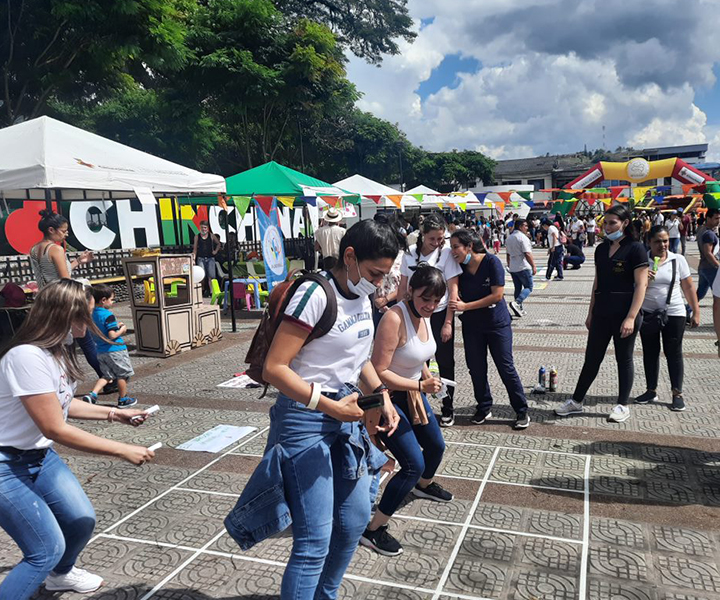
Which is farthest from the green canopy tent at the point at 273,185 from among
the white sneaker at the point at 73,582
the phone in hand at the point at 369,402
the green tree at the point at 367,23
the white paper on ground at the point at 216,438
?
the green tree at the point at 367,23

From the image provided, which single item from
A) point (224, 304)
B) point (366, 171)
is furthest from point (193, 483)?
point (366, 171)

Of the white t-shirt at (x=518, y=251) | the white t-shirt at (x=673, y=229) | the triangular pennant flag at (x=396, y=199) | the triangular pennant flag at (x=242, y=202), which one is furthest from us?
the triangular pennant flag at (x=396, y=199)

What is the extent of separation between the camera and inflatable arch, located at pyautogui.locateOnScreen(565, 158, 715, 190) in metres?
15.5

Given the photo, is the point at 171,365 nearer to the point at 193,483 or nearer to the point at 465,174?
the point at 193,483

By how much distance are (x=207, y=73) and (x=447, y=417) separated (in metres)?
21.9

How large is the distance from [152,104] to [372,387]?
33.7 meters

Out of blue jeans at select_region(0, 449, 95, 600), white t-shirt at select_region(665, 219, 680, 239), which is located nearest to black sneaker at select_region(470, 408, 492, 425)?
blue jeans at select_region(0, 449, 95, 600)

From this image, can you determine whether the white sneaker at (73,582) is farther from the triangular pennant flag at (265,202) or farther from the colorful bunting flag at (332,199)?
the colorful bunting flag at (332,199)

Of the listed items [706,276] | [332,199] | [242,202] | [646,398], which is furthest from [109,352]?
[706,276]

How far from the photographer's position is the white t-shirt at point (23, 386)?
218 centimetres

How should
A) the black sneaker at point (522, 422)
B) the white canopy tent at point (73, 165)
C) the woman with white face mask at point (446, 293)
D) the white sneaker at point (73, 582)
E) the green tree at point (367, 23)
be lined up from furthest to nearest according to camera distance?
the green tree at point (367, 23)
the white canopy tent at point (73, 165)
the black sneaker at point (522, 422)
the woman with white face mask at point (446, 293)
the white sneaker at point (73, 582)

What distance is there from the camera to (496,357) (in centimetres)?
486

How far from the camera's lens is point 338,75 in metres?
25.5

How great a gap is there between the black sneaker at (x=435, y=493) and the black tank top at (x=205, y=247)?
29.4ft
